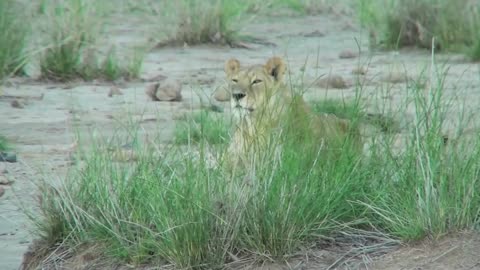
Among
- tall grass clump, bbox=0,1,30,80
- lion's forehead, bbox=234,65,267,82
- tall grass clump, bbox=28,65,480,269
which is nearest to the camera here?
tall grass clump, bbox=28,65,480,269

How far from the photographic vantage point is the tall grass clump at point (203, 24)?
1300 cm

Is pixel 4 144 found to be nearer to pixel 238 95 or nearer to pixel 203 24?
pixel 238 95

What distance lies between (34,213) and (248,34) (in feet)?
27.4

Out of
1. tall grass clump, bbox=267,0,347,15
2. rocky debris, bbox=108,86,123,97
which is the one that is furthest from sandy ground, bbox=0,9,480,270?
tall grass clump, bbox=267,0,347,15

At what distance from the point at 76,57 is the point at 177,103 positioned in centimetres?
167

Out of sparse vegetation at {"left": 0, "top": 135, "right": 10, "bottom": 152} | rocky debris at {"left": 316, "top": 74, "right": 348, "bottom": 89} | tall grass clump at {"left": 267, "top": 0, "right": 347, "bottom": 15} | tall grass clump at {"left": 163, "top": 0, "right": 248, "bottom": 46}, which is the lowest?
tall grass clump at {"left": 267, "top": 0, "right": 347, "bottom": 15}

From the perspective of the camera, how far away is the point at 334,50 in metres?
12.9

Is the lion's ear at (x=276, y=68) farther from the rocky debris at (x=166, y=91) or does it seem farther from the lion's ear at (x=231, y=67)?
the rocky debris at (x=166, y=91)

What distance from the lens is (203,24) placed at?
1303cm

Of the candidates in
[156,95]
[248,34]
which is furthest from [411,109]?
[248,34]

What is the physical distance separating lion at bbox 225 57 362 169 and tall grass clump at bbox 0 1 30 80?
3.55 metres

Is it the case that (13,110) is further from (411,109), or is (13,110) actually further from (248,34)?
(248,34)

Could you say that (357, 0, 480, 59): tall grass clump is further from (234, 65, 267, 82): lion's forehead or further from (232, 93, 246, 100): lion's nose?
(232, 93, 246, 100): lion's nose

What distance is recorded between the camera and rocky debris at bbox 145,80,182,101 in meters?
9.51
